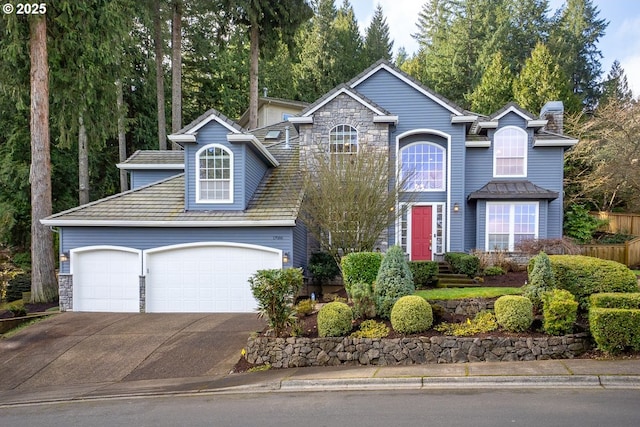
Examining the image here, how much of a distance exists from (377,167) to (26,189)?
1852 centimetres

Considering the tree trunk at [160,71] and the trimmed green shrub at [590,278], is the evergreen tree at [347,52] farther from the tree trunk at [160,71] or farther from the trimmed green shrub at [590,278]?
the trimmed green shrub at [590,278]

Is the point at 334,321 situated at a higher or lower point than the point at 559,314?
lower

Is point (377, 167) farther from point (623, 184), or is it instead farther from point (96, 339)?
point (623, 184)

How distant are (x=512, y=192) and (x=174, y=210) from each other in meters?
11.9

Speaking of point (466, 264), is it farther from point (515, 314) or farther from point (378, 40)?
point (378, 40)

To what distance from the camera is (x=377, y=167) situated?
491 inches

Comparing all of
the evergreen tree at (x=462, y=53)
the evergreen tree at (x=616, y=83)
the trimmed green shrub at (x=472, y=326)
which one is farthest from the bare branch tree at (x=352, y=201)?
the evergreen tree at (x=616, y=83)

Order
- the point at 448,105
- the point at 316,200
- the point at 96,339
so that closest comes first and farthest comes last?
the point at 96,339 → the point at 316,200 → the point at 448,105

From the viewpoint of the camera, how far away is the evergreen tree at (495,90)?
2738cm

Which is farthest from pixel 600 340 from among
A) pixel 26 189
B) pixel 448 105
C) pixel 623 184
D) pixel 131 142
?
pixel 131 142

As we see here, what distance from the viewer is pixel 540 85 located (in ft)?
84.1

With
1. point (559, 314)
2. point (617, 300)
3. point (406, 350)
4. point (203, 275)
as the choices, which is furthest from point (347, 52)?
point (406, 350)

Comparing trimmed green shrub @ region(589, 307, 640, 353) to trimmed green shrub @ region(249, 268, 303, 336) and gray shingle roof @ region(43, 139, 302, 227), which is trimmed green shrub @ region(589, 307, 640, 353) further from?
gray shingle roof @ region(43, 139, 302, 227)

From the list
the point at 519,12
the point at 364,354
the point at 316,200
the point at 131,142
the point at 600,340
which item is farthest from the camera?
the point at 519,12
